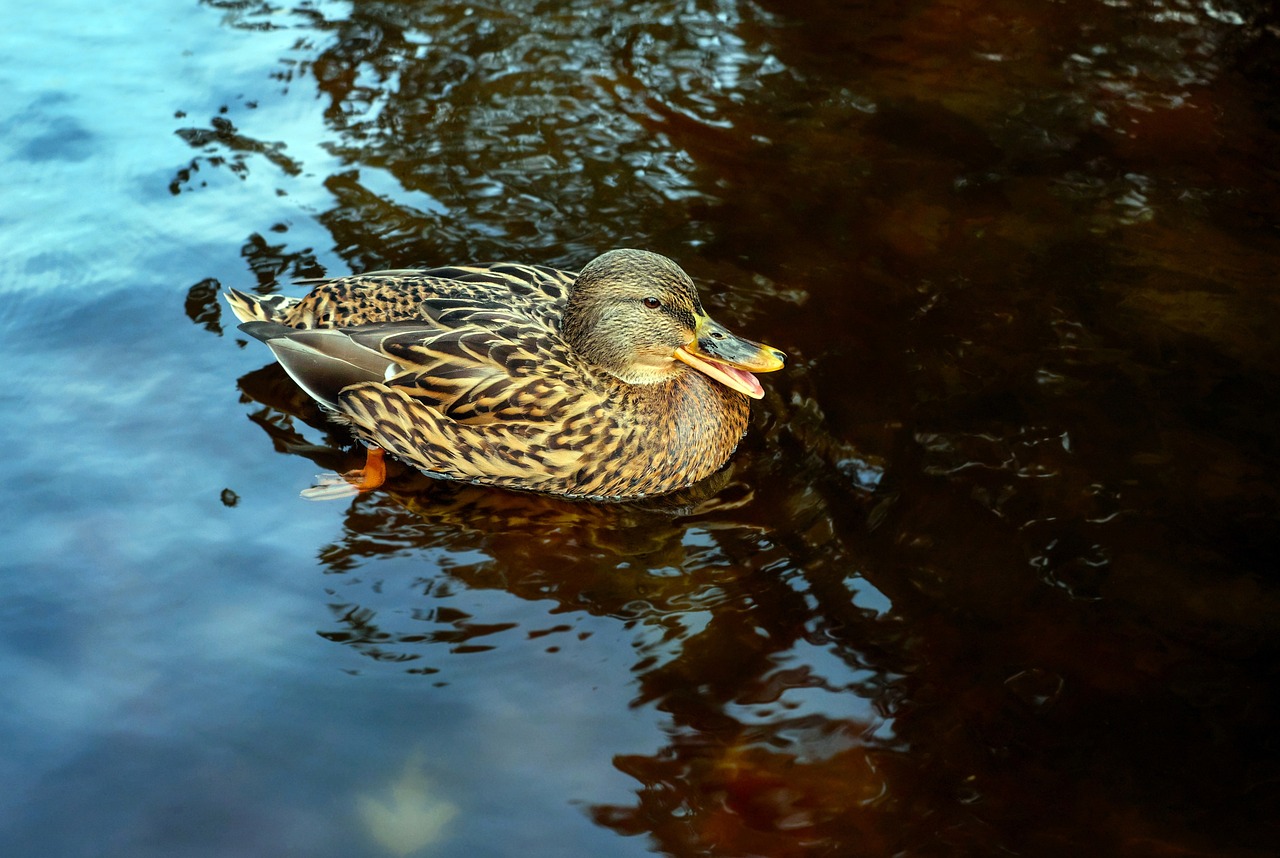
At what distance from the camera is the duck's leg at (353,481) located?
211 inches

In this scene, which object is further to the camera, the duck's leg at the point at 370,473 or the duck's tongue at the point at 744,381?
the duck's leg at the point at 370,473

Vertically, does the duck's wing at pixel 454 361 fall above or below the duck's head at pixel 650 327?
below

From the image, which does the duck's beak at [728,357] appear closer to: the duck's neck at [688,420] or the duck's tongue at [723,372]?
→ the duck's tongue at [723,372]

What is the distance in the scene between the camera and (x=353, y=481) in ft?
17.9

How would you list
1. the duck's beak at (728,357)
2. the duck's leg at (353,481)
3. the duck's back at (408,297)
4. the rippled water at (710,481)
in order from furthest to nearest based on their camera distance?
the duck's back at (408,297), the duck's leg at (353,481), the duck's beak at (728,357), the rippled water at (710,481)

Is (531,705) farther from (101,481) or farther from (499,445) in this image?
(101,481)

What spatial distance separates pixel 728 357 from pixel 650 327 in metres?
0.38

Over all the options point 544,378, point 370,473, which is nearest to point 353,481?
point 370,473

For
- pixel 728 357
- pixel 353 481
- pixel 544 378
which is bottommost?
pixel 353 481

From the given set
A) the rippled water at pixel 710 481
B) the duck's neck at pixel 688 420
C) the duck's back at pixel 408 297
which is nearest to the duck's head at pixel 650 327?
the duck's neck at pixel 688 420

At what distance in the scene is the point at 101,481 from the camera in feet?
17.7

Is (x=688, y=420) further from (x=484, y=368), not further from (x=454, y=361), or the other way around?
(x=454, y=361)

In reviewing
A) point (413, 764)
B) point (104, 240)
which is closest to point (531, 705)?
point (413, 764)

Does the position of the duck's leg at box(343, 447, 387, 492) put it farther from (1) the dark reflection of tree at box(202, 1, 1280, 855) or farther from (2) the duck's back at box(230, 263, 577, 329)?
(2) the duck's back at box(230, 263, 577, 329)
